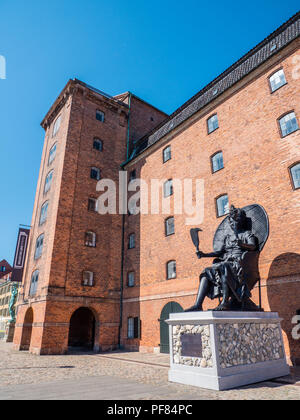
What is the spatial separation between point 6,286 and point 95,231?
4965 centimetres

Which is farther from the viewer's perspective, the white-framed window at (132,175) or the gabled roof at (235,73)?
the white-framed window at (132,175)

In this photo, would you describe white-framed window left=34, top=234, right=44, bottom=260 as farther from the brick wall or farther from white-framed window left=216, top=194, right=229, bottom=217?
white-framed window left=216, top=194, right=229, bottom=217

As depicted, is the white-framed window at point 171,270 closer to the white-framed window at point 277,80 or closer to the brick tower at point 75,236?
Result: the brick tower at point 75,236

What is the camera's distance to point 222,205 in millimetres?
15000

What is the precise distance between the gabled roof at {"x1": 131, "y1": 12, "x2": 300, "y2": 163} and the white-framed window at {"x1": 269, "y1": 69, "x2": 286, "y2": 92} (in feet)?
3.17

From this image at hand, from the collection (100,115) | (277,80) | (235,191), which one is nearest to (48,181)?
(100,115)

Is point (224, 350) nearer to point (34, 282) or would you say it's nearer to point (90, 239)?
point (90, 239)

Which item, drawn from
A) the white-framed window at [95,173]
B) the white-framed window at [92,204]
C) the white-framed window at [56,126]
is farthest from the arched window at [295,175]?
the white-framed window at [56,126]

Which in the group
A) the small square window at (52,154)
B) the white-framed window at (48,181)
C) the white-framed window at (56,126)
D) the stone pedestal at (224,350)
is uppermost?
the white-framed window at (56,126)

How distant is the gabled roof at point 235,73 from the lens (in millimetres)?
13974

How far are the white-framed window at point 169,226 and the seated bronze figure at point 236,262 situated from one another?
25.9 ft

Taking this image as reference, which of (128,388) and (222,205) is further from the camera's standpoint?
(222,205)

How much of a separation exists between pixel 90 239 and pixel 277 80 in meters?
15.3
